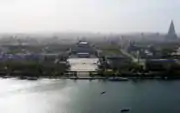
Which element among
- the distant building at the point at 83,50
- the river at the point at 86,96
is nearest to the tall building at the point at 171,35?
the distant building at the point at 83,50

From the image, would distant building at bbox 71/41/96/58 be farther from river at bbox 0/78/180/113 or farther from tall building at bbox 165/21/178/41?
tall building at bbox 165/21/178/41

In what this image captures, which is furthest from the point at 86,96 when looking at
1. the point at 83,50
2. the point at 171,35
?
the point at 171,35

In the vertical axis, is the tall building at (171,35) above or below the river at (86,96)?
above

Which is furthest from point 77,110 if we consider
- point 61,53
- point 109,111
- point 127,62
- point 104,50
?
point 104,50

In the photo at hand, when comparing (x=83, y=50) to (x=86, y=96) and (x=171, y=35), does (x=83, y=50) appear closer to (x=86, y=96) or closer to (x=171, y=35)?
(x=171, y=35)

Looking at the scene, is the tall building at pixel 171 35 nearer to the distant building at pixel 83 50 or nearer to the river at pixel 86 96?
the distant building at pixel 83 50

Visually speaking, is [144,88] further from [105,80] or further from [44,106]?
[44,106]

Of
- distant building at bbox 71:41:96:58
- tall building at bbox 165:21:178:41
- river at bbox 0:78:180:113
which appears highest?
tall building at bbox 165:21:178:41

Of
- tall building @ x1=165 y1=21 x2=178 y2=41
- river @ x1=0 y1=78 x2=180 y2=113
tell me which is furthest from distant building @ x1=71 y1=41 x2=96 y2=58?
tall building @ x1=165 y1=21 x2=178 y2=41
